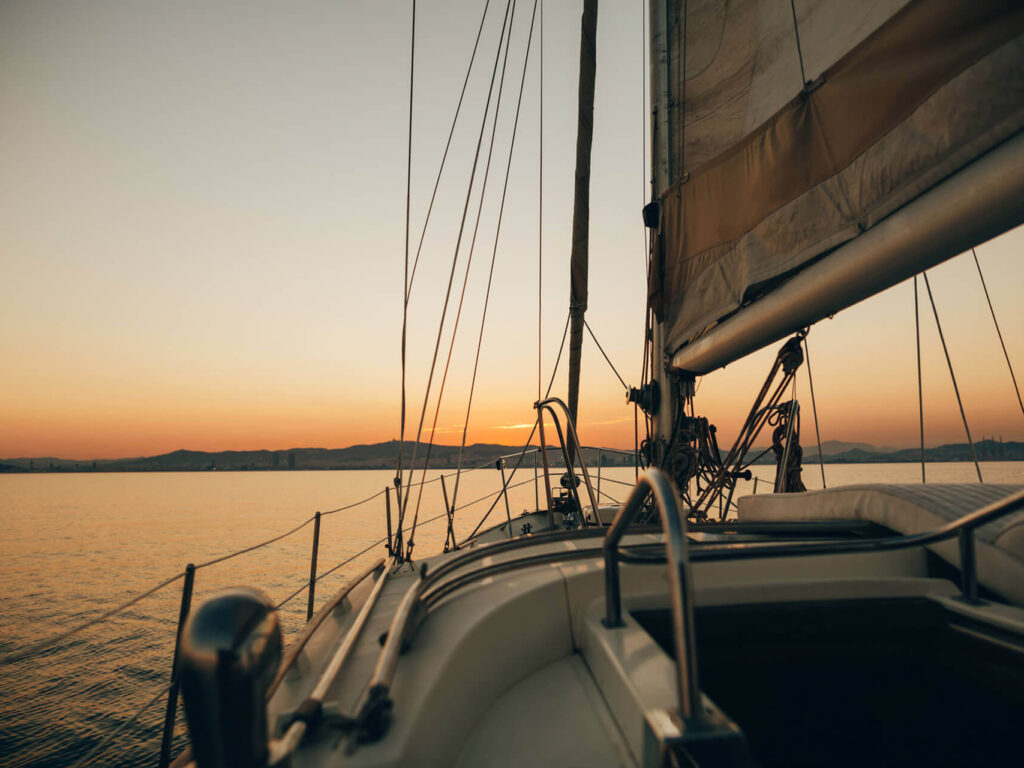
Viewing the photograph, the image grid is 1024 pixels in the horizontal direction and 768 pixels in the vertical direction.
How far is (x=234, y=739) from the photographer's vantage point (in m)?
0.81

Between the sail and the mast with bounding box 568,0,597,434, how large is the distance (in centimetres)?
68

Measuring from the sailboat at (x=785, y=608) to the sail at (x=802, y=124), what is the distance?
1 centimetres

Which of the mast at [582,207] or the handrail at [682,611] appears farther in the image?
the mast at [582,207]

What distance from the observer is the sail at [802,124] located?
2.06 meters

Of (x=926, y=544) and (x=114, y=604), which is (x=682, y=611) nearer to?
(x=926, y=544)

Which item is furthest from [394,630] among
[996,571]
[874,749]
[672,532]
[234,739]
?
[996,571]

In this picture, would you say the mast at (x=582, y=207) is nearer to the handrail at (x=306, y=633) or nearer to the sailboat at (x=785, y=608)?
the sailboat at (x=785, y=608)

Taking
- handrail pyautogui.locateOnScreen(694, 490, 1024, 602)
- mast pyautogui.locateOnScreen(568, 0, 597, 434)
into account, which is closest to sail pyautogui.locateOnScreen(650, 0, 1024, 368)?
mast pyautogui.locateOnScreen(568, 0, 597, 434)

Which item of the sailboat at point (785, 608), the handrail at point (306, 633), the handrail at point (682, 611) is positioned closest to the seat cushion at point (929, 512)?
the sailboat at point (785, 608)

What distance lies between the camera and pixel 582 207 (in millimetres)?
5539

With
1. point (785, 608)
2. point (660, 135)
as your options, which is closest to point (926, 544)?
point (785, 608)

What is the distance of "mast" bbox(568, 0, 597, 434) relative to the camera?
207 inches

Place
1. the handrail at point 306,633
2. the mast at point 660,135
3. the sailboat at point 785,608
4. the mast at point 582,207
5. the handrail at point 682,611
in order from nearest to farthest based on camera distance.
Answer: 1. the handrail at point 682,611
2. the sailboat at point 785,608
3. the handrail at point 306,633
4. the mast at point 660,135
5. the mast at point 582,207

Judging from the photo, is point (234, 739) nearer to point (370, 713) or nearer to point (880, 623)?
point (370, 713)
